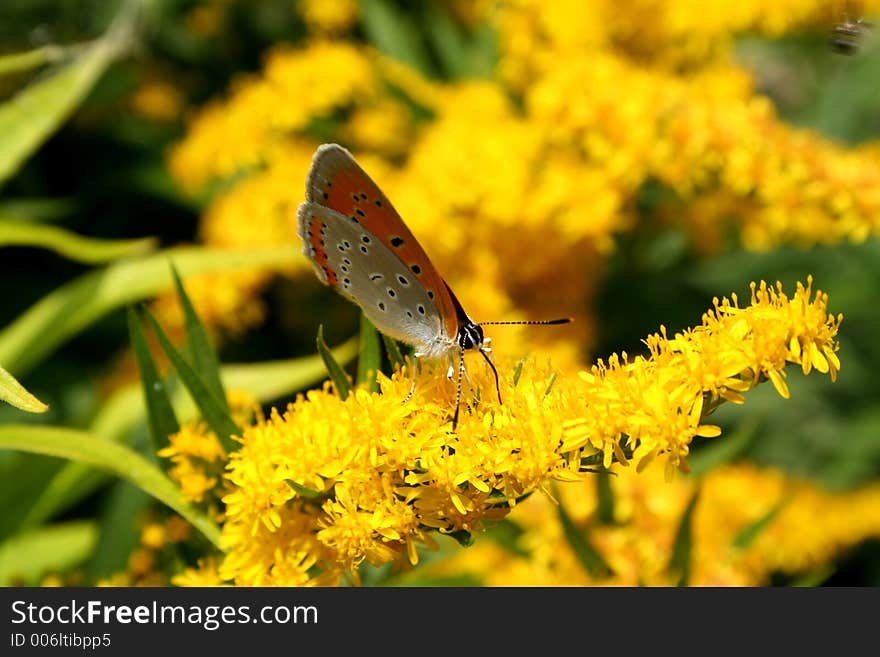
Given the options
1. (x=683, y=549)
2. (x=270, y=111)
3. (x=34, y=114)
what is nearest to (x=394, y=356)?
(x=683, y=549)

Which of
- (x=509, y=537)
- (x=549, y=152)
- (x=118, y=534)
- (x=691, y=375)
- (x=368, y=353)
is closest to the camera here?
(x=691, y=375)

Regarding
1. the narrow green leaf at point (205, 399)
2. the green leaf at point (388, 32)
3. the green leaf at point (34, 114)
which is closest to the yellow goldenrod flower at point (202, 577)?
the narrow green leaf at point (205, 399)

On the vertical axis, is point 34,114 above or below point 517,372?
above

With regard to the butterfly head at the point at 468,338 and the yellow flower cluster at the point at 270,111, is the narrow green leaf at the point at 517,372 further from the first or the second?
the yellow flower cluster at the point at 270,111

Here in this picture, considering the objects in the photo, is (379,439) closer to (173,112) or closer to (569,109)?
(569,109)

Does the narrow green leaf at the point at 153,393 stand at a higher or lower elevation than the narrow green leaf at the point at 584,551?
higher

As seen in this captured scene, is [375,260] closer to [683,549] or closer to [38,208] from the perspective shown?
[683,549]

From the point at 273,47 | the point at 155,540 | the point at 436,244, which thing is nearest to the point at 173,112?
the point at 273,47
